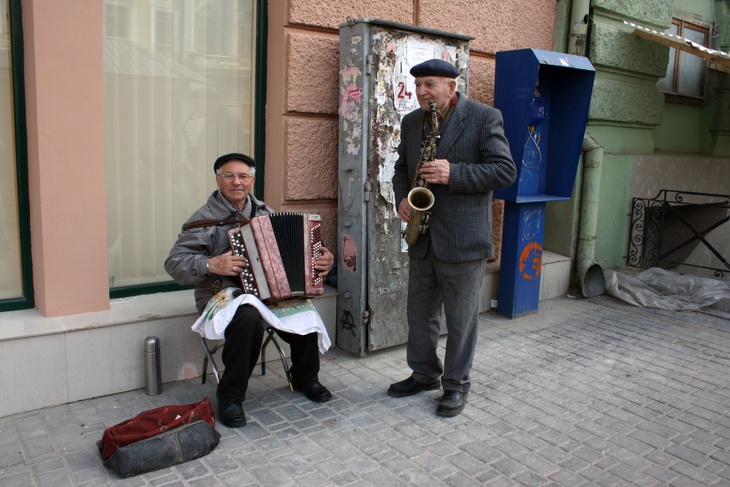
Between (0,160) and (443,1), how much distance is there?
3.21 m

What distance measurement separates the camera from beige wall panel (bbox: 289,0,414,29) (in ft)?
13.6

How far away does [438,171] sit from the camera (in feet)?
10.5

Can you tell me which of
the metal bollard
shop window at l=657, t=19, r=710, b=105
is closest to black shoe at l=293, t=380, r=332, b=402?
the metal bollard

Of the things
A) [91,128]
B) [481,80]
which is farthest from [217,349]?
[481,80]

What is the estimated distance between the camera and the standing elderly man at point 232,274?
3180 millimetres

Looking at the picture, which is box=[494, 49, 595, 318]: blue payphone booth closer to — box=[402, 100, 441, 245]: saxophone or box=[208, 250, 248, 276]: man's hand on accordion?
box=[402, 100, 441, 245]: saxophone

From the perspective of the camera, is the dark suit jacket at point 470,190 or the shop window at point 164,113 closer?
the dark suit jacket at point 470,190

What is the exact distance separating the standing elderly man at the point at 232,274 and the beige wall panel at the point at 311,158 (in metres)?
0.74

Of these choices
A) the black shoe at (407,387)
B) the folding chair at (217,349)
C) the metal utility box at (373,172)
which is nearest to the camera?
the folding chair at (217,349)

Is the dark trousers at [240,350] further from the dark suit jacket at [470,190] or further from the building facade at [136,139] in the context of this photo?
the dark suit jacket at [470,190]

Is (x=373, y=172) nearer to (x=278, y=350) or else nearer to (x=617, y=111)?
(x=278, y=350)

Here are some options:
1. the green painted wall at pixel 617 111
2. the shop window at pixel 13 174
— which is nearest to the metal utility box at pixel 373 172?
the shop window at pixel 13 174

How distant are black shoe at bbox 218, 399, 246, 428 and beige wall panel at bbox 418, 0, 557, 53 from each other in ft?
10.1

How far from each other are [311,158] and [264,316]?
4.70 ft
